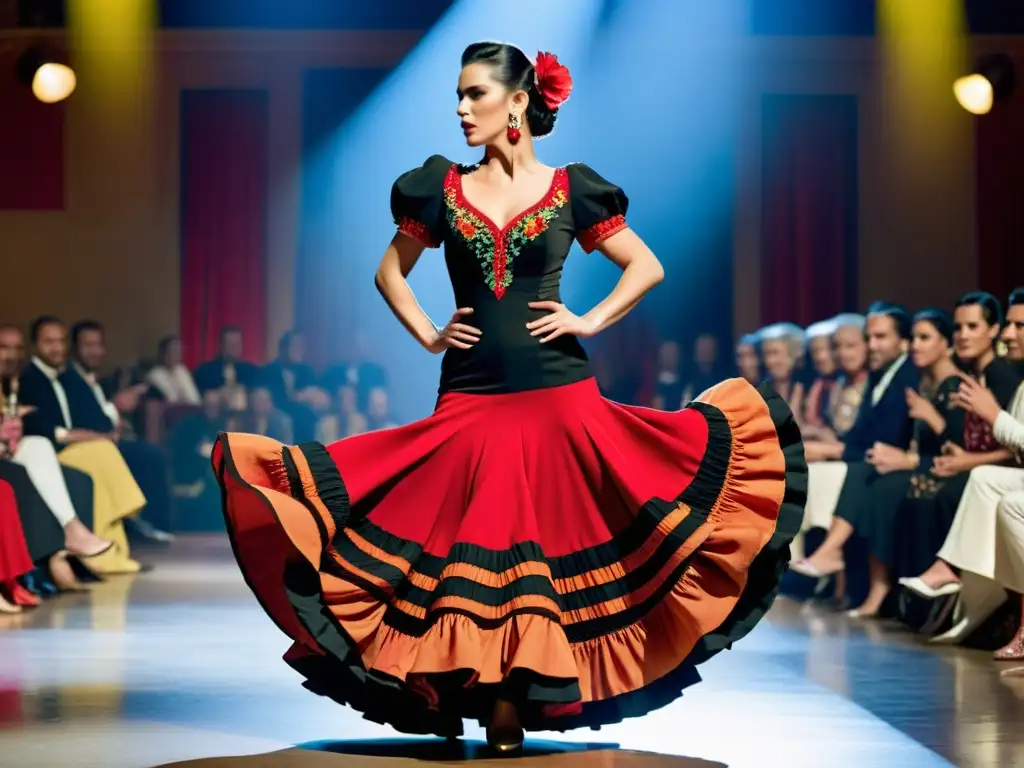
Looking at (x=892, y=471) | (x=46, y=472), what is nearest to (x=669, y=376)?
(x=892, y=471)

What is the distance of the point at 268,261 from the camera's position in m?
11.8

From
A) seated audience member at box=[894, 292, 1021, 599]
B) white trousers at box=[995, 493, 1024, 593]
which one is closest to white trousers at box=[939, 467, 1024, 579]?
seated audience member at box=[894, 292, 1021, 599]

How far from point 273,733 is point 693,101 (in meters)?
8.66

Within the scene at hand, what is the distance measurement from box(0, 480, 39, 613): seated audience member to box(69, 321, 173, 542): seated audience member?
62.4 inches

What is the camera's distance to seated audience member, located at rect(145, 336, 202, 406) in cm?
1008

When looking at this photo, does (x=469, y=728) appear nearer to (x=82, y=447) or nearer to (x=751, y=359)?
(x=82, y=447)

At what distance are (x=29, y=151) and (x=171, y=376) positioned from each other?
2.34 metres

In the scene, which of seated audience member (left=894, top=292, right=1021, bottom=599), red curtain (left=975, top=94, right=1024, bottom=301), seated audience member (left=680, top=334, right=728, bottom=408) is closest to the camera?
seated audience member (left=894, top=292, right=1021, bottom=599)

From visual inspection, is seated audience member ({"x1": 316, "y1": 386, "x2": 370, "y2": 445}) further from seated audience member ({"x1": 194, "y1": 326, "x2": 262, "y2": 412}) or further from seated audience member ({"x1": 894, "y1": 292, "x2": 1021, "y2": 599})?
seated audience member ({"x1": 894, "y1": 292, "x2": 1021, "y2": 599})

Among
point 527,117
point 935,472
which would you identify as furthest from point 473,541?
point 935,472

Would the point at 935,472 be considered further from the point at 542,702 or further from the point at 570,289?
the point at 570,289

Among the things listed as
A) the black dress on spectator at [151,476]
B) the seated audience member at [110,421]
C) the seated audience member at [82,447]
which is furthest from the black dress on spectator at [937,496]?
the black dress on spectator at [151,476]

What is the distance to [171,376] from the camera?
10133 millimetres

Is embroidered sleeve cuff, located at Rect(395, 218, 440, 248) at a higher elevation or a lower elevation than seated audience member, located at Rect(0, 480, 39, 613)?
higher
